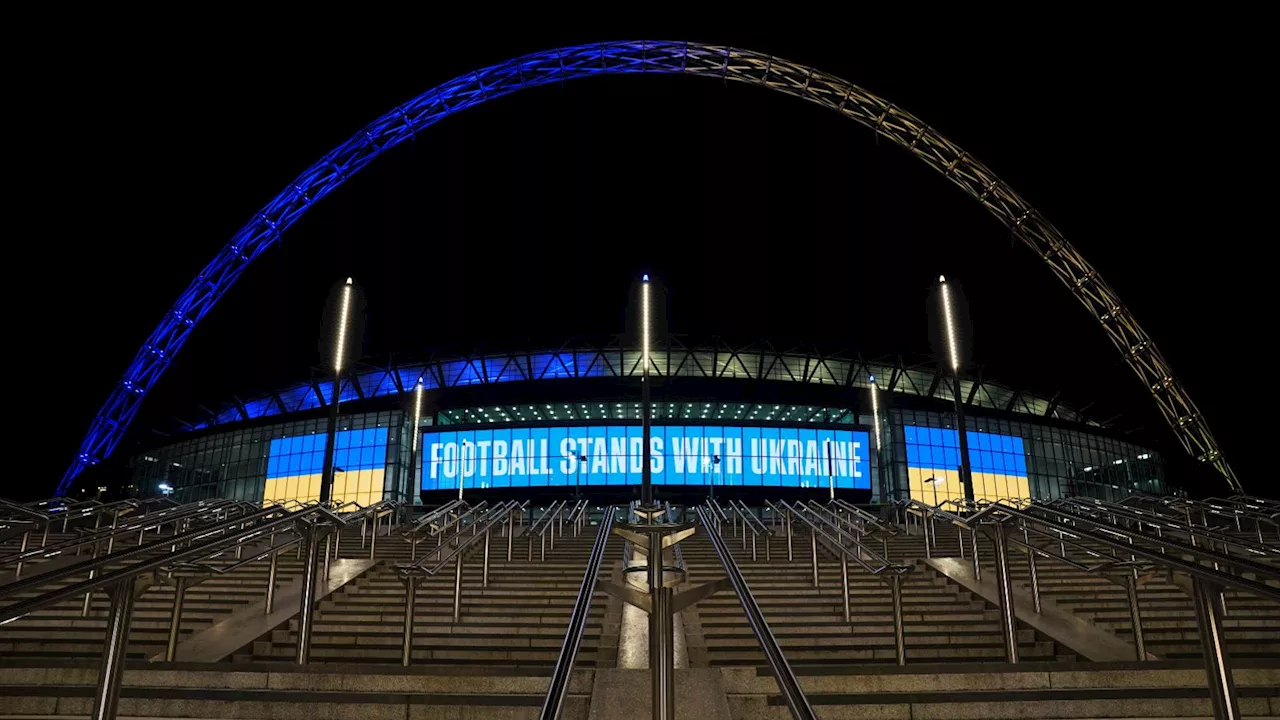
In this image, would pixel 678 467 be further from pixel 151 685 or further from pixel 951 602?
pixel 151 685

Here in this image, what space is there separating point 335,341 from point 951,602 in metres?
22.2

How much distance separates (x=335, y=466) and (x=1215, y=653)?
191 feet

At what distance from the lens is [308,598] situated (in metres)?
7.38

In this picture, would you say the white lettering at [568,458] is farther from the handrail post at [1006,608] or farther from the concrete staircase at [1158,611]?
the handrail post at [1006,608]

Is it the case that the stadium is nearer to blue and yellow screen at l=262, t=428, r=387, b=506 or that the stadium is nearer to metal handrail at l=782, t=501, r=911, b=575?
metal handrail at l=782, t=501, r=911, b=575

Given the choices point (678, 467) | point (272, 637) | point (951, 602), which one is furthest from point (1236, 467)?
point (272, 637)

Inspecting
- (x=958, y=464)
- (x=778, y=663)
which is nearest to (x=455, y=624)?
(x=778, y=663)

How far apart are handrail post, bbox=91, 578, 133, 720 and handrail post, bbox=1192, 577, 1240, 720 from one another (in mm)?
5655

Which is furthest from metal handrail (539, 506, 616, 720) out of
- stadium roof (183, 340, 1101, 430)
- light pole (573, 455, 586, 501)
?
stadium roof (183, 340, 1101, 430)

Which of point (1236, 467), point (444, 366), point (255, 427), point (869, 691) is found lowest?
point (869, 691)

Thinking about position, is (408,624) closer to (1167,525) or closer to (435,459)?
(1167,525)

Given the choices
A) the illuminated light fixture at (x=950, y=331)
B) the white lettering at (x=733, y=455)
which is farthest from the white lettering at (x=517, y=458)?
the illuminated light fixture at (x=950, y=331)

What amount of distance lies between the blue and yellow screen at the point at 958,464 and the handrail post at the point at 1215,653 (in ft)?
178

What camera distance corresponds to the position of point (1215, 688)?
161 inches
